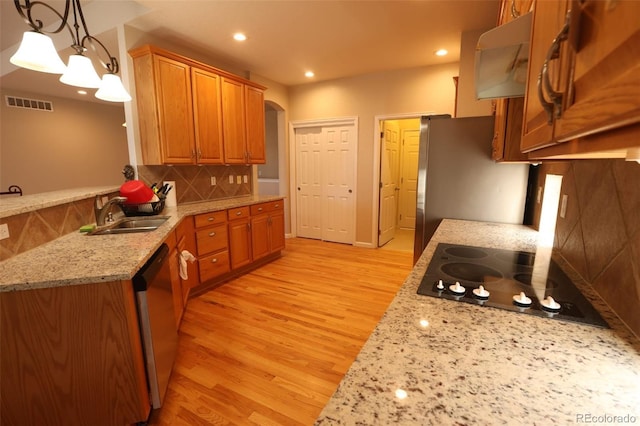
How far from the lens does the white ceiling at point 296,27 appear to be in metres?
2.46

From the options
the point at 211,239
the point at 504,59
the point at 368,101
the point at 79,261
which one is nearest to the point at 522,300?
the point at 504,59

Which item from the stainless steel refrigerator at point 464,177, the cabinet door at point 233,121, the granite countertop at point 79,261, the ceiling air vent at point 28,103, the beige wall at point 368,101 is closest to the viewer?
the granite countertop at point 79,261

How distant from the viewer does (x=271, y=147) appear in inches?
247

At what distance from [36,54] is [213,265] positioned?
215 centimetres

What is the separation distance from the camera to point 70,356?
1.29 meters

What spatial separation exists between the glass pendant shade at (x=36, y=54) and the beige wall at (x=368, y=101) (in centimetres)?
368

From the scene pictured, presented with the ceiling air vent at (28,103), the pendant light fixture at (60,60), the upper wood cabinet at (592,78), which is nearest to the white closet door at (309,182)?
the pendant light fixture at (60,60)

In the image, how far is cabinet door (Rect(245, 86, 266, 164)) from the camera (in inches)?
147

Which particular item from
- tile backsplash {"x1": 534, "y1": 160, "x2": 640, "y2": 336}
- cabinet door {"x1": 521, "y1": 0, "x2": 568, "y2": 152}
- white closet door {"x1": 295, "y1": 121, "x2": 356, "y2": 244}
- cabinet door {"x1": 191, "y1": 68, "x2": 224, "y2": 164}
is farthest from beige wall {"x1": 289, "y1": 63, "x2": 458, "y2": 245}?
cabinet door {"x1": 521, "y1": 0, "x2": 568, "y2": 152}

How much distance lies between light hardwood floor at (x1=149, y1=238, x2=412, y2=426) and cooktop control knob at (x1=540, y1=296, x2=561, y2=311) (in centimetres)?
128

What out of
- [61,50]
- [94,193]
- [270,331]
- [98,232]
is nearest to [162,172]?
[94,193]

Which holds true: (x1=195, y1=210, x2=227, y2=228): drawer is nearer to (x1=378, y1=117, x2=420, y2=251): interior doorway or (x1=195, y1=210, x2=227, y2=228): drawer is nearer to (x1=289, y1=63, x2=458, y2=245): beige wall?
(x1=289, y1=63, x2=458, y2=245): beige wall

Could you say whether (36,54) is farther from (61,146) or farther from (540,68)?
(61,146)

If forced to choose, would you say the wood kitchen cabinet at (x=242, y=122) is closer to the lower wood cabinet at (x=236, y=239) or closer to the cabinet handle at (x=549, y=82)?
the lower wood cabinet at (x=236, y=239)
